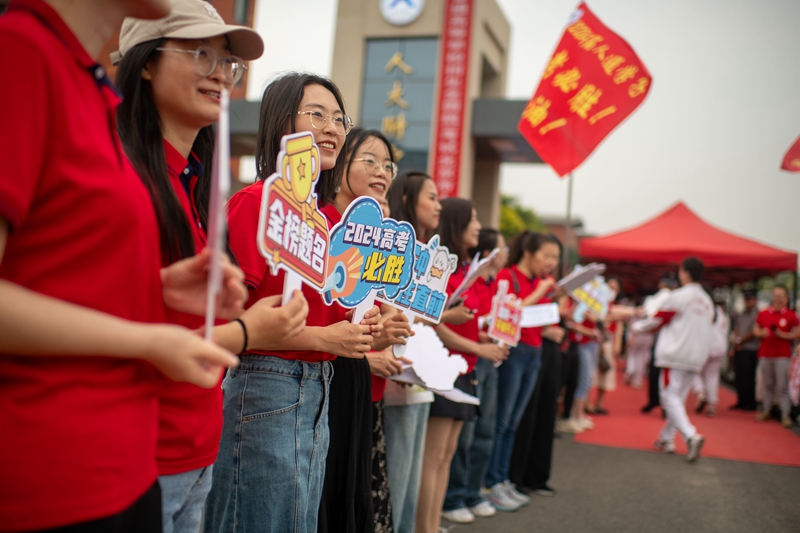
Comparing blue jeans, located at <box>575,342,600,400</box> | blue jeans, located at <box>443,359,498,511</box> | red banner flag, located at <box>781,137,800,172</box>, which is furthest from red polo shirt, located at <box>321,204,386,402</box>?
blue jeans, located at <box>575,342,600,400</box>

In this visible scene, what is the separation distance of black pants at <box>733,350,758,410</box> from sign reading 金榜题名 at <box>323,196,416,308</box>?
9261mm

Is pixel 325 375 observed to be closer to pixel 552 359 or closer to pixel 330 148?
pixel 330 148

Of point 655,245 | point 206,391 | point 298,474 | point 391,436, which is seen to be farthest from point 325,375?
point 655,245

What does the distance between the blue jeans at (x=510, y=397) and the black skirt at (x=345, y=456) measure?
240 centimetres

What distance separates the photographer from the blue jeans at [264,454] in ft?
5.45

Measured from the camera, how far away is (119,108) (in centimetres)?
130

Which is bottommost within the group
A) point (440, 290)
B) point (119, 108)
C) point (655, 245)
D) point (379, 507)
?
point (379, 507)

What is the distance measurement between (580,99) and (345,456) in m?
5.04

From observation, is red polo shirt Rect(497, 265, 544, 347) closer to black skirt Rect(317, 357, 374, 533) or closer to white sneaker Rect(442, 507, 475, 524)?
white sneaker Rect(442, 507, 475, 524)

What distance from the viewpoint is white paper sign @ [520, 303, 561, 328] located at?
4352 mm

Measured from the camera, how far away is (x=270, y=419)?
5.49 feet

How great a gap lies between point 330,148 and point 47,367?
3.93 ft

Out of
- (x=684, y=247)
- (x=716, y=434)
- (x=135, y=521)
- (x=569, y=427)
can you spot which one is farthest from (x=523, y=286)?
(x=684, y=247)

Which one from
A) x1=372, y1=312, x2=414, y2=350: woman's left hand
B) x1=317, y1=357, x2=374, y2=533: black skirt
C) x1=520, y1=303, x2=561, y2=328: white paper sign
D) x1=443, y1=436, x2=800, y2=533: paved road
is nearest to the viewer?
x1=317, y1=357, x2=374, y2=533: black skirt
